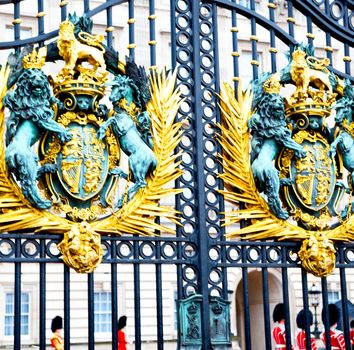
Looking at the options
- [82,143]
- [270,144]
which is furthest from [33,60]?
[270,144]

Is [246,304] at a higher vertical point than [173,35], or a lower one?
lower

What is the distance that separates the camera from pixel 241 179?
1050 cm

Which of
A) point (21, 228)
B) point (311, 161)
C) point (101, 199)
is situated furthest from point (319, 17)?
point (21, 228)

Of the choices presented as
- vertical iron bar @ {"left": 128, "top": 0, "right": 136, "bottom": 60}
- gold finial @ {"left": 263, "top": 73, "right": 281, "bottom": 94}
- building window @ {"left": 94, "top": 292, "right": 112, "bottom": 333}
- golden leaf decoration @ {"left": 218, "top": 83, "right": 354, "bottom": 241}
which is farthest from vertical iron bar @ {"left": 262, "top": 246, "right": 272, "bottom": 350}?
building window @ {"left": 94, "top": 292, "right": 112, "bottom": 333}

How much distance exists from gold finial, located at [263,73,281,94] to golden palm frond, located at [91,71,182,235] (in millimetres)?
1035

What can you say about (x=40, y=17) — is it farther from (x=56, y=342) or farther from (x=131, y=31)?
(x=56, y=342)

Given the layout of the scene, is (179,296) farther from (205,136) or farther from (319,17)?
(319,17)

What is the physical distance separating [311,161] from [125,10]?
11492 millimetres

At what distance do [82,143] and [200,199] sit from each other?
1.47m

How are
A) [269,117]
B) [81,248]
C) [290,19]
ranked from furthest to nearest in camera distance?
[290,19] < [269,117] < [81,248]

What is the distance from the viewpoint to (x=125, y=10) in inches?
844

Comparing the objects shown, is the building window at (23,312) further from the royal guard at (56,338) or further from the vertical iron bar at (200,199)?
the vertical iron bar at (200,199)

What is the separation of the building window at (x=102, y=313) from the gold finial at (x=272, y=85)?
37.1 ft

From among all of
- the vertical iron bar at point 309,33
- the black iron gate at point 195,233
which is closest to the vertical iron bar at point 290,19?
the black iron gate at point 195,233
